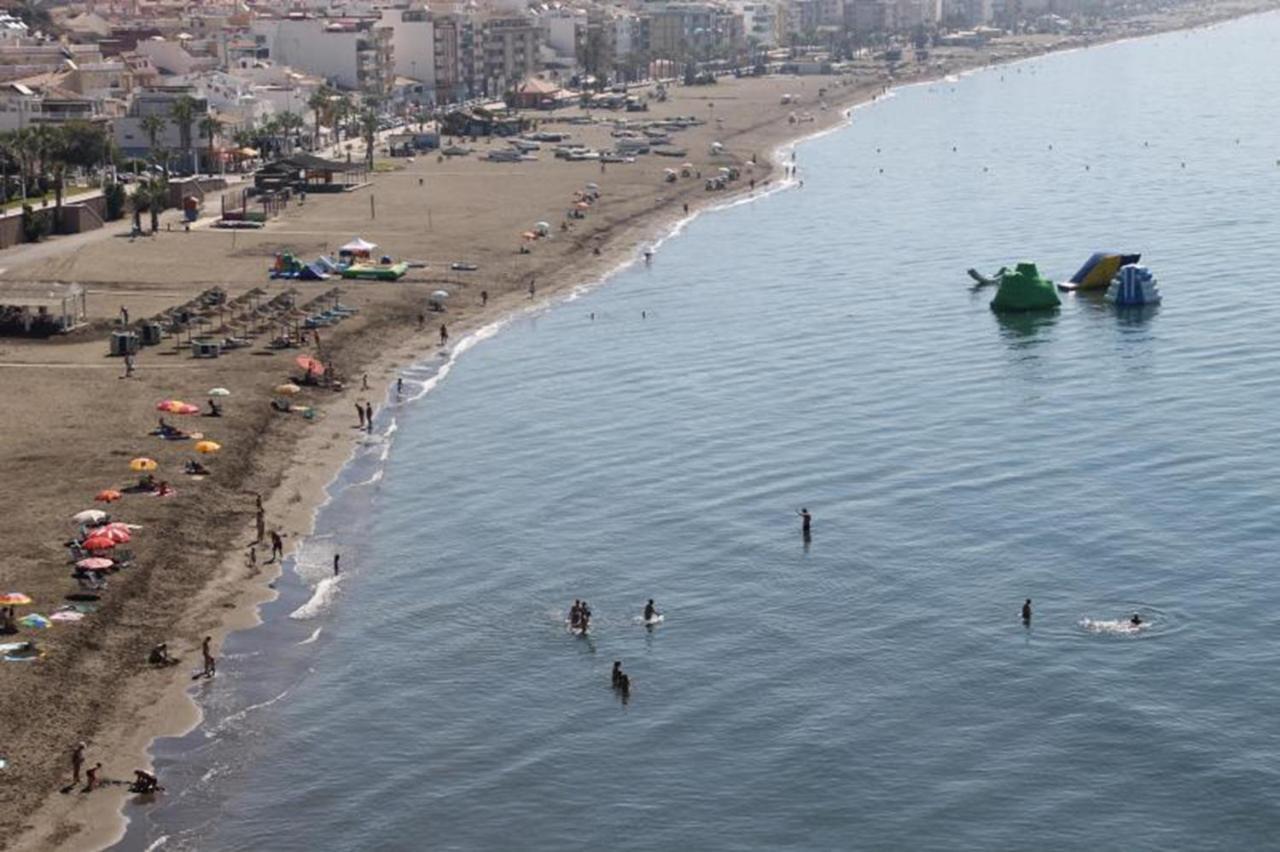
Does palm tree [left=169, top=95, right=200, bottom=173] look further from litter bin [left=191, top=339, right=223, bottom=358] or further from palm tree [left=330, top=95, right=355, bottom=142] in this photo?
litter bin [left=191, top=339, right=223, bottom=358]

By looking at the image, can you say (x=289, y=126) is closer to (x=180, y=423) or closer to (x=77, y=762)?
(x=180, y=423)

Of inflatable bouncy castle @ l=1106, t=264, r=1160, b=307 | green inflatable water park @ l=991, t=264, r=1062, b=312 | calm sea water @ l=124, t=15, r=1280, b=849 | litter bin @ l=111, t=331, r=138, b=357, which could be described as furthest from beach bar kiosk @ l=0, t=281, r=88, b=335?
inflatable bouncy castle @ l=1106, t=264, r=1160, b=307

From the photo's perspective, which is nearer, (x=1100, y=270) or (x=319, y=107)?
(x=1100, y=270)

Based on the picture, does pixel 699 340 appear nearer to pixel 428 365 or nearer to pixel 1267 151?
pixel 428 365

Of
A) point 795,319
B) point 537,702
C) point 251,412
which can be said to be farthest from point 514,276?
point 537,702

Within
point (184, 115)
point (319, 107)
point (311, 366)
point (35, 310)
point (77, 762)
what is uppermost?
point (184, 115)

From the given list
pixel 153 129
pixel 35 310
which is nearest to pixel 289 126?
pixel 153 129
